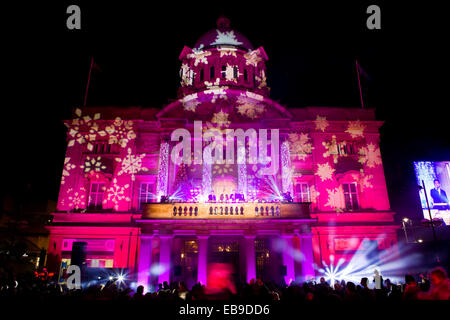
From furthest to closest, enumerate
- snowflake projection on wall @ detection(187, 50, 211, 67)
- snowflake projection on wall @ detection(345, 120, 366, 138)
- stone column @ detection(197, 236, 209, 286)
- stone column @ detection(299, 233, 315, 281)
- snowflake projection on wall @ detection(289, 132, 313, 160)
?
snowflake projection on wall @ detection(187, 50, 211, 67) → snowflake projection on wall @ detection(345, 120, 366, 138) → snowflake projection on wall @ detection(289, 132, 313, 160) → stone column @ detection(299, 233, 315, 281) → stone column @ detection(197, 236, 209, 286)

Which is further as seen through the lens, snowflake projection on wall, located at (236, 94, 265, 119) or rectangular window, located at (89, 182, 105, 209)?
snowflake projection on wall, located at (236, 94, 265, 119)

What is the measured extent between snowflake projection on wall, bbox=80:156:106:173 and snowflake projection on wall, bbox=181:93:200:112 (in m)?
8.47

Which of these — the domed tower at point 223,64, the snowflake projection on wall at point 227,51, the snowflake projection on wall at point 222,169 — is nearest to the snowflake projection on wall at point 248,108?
the domed tower at point 223,64

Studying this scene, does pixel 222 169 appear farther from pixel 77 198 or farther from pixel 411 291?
pixel 411 291

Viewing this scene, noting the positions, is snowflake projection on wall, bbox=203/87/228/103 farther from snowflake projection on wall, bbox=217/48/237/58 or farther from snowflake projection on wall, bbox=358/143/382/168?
snowflake projection on wall, bbox=358/143/382/168

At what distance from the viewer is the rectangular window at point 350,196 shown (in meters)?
23.3

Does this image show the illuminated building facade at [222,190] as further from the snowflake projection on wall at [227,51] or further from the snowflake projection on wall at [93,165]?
the snowflake projection on wall at [227,51]

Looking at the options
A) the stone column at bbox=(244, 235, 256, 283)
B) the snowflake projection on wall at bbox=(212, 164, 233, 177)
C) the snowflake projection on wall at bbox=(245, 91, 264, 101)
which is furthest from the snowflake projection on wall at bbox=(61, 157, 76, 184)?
the snowflake projection on wall at bbox=(245, 91, 264, 101)

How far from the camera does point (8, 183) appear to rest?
29734 millimetres

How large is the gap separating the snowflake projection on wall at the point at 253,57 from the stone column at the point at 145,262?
19879 mm

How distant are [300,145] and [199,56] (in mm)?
14018

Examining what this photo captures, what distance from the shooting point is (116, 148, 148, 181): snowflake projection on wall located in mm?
23422
